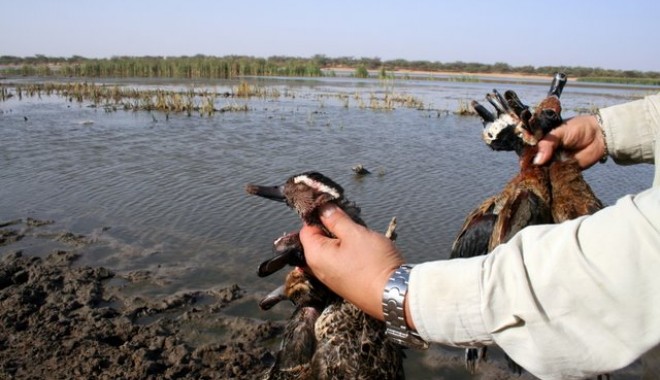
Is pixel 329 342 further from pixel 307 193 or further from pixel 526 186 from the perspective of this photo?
pixel 526 186

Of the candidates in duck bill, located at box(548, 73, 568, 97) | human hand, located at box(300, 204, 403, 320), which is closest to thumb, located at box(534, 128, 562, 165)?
duck bill, located at box(548, 73, 568, 97)

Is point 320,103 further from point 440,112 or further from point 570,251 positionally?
point 570,251

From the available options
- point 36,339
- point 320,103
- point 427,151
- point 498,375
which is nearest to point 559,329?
point 498,375

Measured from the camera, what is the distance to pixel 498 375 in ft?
15.9

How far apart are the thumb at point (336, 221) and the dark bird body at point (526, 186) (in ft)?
5.57

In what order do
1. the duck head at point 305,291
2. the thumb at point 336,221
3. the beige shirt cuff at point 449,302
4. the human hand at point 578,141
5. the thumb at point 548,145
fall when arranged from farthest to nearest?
the thumb at point 548,145 < the human hand at point 578,141 < the duck head at point 305,291 < the thumb at point 336,221 < the beige shirt cuff at point 449,302

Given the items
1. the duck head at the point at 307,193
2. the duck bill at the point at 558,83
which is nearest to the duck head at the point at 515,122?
the duck bill at the point at 558,83

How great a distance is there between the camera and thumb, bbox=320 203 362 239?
1778 millimetres

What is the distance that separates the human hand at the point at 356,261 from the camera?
1.57 m

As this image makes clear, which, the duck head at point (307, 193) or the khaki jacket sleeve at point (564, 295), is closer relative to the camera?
the khaki jacket sleeve at point (564, 295)

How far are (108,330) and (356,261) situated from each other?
4.36 m

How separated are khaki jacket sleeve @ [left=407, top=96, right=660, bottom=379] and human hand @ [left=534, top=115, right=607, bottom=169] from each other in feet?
7.28

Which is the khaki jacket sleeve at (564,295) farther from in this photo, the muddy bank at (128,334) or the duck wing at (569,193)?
the muddy bank at (128,334)

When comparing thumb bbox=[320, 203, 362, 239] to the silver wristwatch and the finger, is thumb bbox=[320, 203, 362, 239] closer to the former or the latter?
the silver wristwatch
